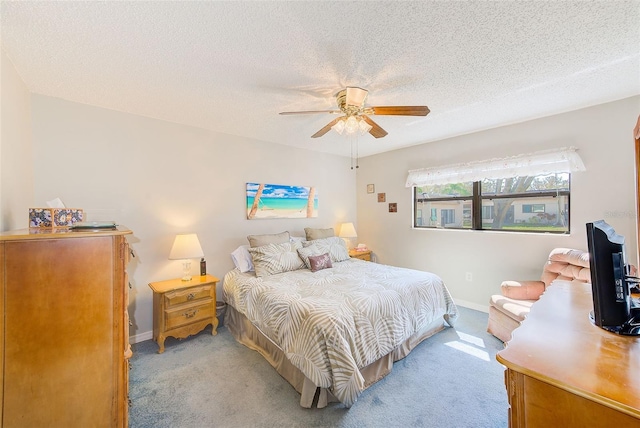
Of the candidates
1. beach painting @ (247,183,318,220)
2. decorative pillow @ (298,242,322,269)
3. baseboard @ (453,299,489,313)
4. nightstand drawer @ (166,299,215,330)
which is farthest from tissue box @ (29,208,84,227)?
baseboard @ (453,299,489,313)

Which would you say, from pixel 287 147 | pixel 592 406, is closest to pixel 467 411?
pixel 592 406

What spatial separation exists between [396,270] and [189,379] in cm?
242

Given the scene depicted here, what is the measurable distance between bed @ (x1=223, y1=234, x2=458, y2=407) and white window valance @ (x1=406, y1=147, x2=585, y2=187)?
1.63 metres

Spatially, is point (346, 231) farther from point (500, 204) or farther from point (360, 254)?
point (500, 204)

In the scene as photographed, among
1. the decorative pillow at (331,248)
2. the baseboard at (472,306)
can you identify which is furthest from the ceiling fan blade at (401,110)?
the baseboard at (472,306)

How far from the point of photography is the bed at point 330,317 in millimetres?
1774

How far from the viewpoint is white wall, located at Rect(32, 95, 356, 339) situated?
7.90ft

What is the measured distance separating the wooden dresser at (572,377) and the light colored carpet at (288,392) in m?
1.11

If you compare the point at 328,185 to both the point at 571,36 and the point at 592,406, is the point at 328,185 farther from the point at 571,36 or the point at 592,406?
the point at 592,406

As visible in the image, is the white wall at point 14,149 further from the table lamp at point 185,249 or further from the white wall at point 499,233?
the white wall at point 499,233

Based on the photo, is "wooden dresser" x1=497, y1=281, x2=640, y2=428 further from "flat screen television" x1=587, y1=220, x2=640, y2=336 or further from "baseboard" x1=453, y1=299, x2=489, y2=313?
"baseboard" x1=453, y1=299, x2=489, y2=313

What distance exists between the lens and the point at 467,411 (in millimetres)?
1767

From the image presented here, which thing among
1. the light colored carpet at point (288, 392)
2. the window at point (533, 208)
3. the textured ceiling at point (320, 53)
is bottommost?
the light colored carpet at point (288, 392)

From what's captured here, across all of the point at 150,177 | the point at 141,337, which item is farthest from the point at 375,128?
the point at 141,337
